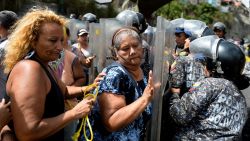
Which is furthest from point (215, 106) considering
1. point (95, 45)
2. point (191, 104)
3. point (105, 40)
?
point (95, 45)

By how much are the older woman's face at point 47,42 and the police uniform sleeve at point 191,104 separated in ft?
3.28

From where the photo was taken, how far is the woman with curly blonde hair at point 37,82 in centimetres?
224

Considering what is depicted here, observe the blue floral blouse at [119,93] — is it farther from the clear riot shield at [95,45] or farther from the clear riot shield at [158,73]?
the clear riot shield at [95,45]

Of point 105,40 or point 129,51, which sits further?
point 105,40

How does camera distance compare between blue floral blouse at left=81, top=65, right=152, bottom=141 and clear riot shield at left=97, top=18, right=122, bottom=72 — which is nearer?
blue floral blouse at left=81, top=65, right=152, bottom=141

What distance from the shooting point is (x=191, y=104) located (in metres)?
2.87

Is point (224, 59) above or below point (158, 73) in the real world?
above

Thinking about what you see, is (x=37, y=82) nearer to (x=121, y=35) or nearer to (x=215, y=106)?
(x=121, y=35)

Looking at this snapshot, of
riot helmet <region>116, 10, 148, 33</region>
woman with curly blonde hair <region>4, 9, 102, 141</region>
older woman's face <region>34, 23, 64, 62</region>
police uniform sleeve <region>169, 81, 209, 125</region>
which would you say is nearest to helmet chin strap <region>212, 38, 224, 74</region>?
police uniform sleeve <region>169, 81, 209, 125</region>

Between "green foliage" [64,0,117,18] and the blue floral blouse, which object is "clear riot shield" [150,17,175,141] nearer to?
the blue floral blouse

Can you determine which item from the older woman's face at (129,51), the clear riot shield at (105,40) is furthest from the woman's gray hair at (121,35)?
the clear riot shield at (105,40)

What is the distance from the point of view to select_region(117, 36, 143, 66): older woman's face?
2.74m

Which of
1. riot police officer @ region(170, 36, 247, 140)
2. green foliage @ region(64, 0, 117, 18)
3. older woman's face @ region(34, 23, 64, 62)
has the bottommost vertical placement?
riot police officer @ region(170, 36, 247, 140)

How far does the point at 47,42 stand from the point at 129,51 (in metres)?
0.57
